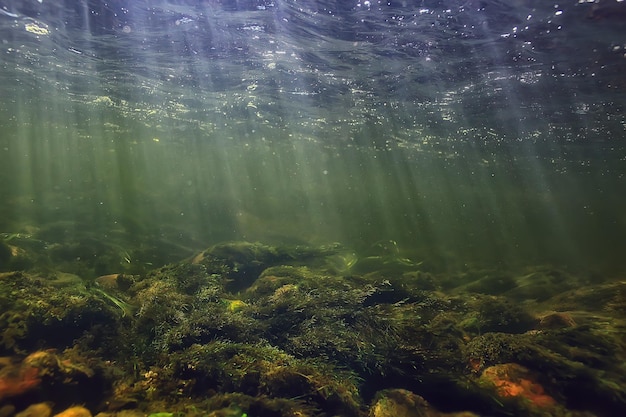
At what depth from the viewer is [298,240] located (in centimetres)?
2638

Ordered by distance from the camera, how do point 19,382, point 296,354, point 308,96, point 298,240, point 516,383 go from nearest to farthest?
point 19,382
point 516,383
point 296,354
point 308,96
point 298,240

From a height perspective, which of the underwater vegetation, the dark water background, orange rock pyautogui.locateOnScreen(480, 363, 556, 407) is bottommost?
orange rock pyautogui.locateOnScreen(480, 363, 556, 407)

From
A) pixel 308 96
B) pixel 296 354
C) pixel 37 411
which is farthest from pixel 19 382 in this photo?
pixel 308 96

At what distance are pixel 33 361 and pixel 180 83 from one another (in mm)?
16839

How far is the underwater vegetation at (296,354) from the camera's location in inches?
190

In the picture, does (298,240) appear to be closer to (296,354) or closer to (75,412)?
(296,354)

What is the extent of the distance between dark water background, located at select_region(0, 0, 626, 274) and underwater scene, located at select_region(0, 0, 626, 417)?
0.14m

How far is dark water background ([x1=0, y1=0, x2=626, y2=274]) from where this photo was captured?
435 inches

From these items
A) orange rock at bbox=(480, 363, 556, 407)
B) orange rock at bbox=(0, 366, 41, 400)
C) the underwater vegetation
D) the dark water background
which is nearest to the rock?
the underwater vegetation

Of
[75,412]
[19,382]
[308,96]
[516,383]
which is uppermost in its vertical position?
[308,96]

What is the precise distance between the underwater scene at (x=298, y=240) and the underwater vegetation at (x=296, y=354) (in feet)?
0.12

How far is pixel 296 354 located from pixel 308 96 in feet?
51.8

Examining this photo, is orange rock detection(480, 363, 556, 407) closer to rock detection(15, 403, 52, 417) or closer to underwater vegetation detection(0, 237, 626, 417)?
underwater vegetation detection(0, 237, 626, 417)

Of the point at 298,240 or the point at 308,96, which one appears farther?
the point at 298,240
